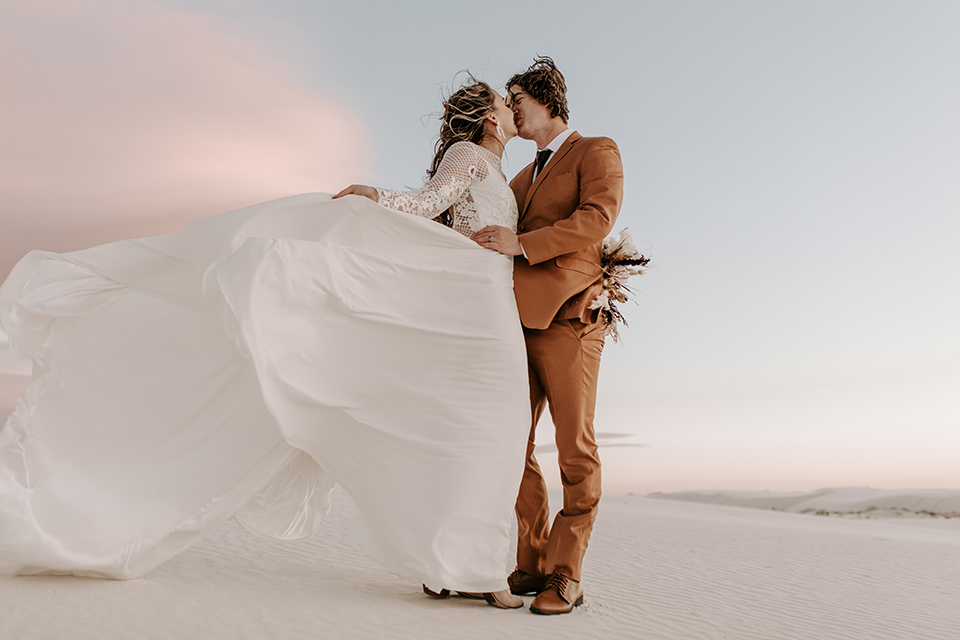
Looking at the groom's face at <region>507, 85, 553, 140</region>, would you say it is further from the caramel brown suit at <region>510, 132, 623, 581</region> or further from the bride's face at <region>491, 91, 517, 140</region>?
the caramel brown suit at <region>510, 132, 623, 581</region>

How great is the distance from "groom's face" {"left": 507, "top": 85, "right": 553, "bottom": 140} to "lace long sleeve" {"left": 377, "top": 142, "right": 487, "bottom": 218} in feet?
1.90

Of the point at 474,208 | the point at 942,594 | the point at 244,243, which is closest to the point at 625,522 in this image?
the point at 942,594

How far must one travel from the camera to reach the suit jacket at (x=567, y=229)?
4.18 m

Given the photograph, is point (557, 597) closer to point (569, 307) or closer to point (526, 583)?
point (526, 583)

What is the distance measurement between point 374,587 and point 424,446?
1360 mm

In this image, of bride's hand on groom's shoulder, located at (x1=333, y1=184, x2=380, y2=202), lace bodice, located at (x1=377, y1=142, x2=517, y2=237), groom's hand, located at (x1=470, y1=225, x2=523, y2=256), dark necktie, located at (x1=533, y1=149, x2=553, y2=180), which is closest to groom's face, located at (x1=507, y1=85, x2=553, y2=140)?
dark necktie, located at (x1=533, y1=149, x2=553, y2=180)

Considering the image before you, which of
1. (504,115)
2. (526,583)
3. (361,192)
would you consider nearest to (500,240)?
(361,192)

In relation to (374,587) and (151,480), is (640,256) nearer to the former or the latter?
(374,587)

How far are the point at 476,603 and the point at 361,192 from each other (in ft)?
7.90

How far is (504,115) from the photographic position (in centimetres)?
462

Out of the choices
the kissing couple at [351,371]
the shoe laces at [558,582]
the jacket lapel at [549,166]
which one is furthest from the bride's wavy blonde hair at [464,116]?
the shoe laces at [558,582]

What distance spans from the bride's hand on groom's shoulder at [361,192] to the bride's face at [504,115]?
96 cm

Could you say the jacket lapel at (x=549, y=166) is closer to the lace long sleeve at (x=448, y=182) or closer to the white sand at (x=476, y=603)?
the lace long sleeve at (x=448, y=182)

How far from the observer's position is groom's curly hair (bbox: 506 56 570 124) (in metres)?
4.71
